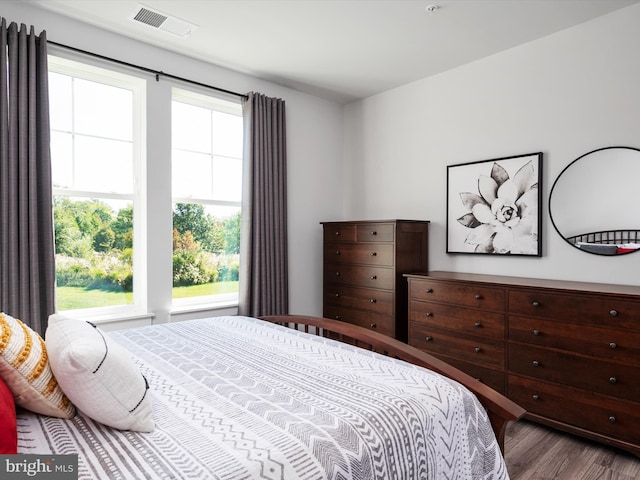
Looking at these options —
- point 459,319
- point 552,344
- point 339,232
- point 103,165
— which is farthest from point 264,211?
point 552,344

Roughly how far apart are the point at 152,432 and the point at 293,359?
687 millimetres

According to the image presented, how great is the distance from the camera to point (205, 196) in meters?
3.64

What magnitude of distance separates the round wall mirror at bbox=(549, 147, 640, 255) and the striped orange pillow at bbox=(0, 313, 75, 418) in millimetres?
3067

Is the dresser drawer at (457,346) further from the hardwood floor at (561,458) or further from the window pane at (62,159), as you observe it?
the window pane at (62,159)

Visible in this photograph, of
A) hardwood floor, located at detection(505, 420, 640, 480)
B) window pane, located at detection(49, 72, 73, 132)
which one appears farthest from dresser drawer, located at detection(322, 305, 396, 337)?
window pane, located at detection(49, 72, 73, 132)

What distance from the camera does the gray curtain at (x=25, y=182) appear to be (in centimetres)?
247

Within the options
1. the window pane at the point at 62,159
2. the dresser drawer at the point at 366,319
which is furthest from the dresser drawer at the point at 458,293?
the window pane at the point at 62,159

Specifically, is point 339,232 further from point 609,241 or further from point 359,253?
point 609,241

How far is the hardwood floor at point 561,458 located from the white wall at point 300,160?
2.28m

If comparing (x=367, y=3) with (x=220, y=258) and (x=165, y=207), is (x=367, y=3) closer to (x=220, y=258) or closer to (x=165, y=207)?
(x=165, y=207)

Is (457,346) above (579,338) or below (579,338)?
below

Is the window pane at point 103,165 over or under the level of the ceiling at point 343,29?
under

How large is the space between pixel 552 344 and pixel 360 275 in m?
1.64

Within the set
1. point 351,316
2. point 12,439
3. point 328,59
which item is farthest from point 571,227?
point 12,439
